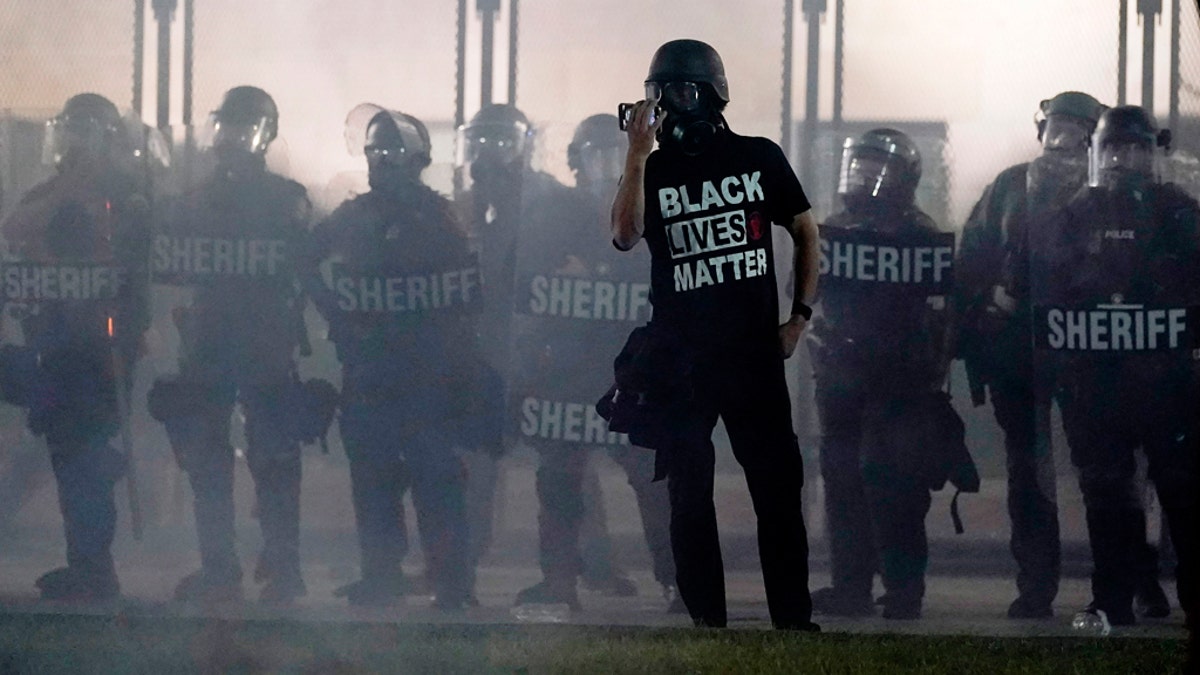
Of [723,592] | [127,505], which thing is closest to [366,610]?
[127,505]

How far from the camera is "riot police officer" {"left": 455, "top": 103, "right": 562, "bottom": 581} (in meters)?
6.63

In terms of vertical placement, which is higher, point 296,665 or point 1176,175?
point 1176,175

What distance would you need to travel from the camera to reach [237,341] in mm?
6688

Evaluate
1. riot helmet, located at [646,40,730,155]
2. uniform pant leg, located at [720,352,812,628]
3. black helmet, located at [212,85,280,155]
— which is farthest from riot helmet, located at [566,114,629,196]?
uniform pant leg, located at [720,352,812,628]

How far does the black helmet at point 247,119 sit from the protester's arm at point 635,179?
69.7 inches

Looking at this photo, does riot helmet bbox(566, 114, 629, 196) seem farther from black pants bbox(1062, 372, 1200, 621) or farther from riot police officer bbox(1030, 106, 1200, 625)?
black pants bbox(1062, 372, 1200, 621)

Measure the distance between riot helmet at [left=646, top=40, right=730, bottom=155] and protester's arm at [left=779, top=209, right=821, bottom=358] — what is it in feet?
1.47

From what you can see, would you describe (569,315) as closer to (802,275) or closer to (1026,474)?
(802,275)

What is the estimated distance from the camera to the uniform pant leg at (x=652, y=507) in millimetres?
6566

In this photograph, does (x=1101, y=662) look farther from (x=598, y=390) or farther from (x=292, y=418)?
(x=292, y=418)

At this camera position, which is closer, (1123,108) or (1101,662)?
(1101,662)

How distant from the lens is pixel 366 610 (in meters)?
6.59

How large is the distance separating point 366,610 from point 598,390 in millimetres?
1303

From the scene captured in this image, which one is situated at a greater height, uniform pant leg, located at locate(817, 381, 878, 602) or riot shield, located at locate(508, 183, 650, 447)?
riot shield, located at locate(508, 183, 650, 447)
